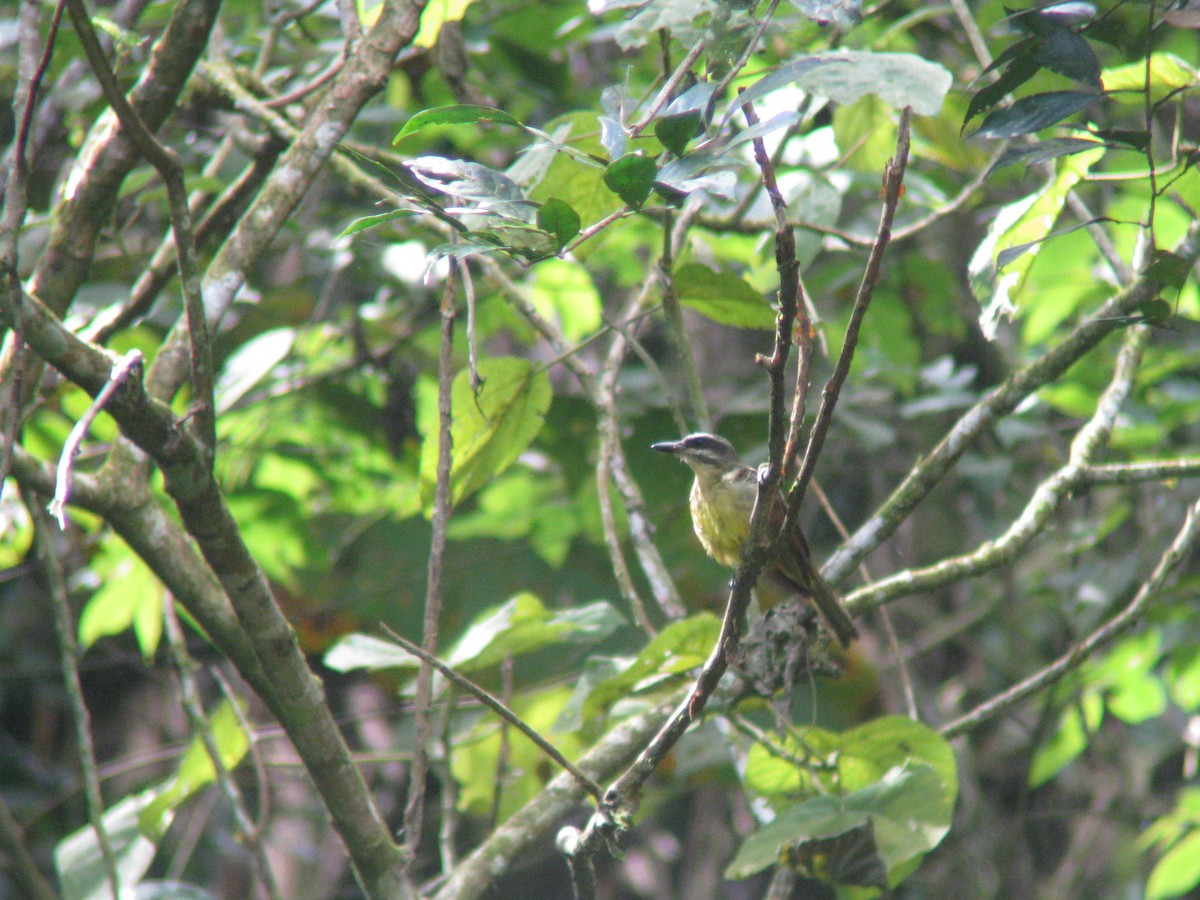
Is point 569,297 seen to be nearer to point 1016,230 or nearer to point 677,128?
point 1016,230

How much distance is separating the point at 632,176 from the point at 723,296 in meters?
1.23

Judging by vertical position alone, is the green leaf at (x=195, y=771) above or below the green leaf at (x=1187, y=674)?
above

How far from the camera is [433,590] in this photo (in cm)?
248

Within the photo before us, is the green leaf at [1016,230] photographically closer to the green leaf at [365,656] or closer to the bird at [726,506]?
the bird at [726,506]

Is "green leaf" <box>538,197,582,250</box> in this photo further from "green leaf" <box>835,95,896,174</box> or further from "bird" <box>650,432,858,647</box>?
"green leaf" <box>835,95,896,174</box>

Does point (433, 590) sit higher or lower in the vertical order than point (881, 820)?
higher

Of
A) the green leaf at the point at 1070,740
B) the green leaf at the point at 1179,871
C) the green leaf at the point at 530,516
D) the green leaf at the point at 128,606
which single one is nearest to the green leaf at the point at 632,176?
the green leaf at the point at 128,606

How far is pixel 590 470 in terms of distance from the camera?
4871mm

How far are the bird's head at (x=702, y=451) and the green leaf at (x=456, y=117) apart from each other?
70.3 inches

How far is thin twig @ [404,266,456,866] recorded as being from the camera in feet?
7.89

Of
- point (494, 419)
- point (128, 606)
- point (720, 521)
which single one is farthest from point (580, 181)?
point (128, 606)

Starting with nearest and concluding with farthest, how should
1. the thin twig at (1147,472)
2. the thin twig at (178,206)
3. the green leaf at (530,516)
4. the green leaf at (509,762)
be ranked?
the thin twig at (178,206), the thin twig at (1147,472), the green leaf at (509,762), the green leaf at (530,516)

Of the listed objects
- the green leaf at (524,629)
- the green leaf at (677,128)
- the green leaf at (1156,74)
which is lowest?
the green leaf at (524,629)

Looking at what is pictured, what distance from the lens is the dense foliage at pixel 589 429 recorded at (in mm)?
2135
